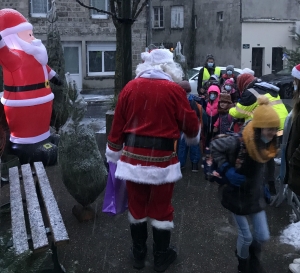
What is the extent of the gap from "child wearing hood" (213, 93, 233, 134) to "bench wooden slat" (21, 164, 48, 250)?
297 cm

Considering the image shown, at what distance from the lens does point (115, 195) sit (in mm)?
3963

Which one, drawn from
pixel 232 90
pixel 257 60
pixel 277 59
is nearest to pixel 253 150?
pixel 232 90

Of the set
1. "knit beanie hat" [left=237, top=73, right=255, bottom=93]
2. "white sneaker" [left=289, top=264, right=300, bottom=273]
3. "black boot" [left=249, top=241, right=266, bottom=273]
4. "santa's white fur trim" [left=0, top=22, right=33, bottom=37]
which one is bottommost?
"white sneaker" [left=289, top=264, right=300, bottom=273]

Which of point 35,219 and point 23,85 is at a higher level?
point 23,85

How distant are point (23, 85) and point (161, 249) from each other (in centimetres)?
282

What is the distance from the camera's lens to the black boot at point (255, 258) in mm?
3498

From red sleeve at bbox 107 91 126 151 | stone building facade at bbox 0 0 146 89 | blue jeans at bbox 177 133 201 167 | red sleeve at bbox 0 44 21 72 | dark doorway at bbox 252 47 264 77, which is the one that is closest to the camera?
red sleeve at bbox 107 91 126 151

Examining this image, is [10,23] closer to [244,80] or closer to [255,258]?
[244,80]

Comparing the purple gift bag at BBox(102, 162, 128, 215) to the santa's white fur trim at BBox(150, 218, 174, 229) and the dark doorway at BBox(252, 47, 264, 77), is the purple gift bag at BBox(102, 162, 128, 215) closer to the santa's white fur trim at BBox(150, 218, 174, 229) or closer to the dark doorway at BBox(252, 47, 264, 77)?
the santa's white fur trim at BBox(150, 218, 174, 229)

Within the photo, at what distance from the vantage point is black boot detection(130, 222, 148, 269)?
3.79m

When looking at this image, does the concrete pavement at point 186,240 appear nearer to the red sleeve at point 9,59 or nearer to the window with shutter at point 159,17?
the red sleeve at point 9,59

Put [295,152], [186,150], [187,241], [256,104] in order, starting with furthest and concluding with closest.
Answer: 1. [186,150]
2. [256,104]
3. [187,241]
4. [295,152]

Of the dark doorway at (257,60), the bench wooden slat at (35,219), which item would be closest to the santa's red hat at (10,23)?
the bench wooden slat at (35,219)

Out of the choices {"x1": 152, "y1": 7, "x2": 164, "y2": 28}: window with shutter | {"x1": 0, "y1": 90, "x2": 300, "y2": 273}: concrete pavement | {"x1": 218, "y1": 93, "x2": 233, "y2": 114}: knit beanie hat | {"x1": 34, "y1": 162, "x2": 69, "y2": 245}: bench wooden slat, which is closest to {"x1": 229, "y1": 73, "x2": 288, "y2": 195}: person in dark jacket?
{"x1": 218, "y1": 93, "x2": 233, "y2": 114}: knit beanie hat
